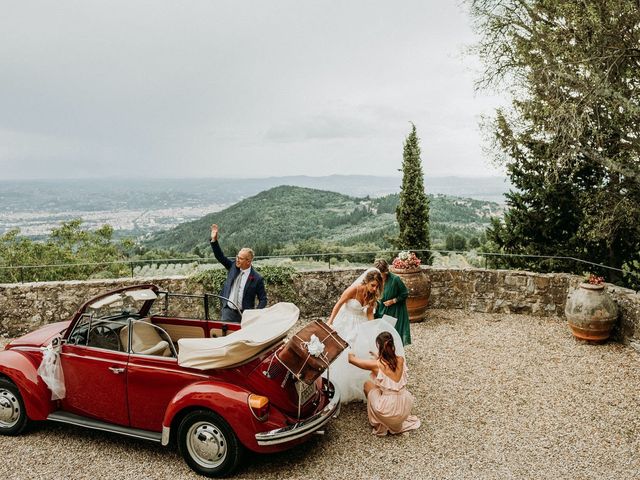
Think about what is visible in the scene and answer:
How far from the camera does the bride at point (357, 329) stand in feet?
21.4

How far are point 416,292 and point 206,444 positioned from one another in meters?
6.18

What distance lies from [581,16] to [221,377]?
1089 cm

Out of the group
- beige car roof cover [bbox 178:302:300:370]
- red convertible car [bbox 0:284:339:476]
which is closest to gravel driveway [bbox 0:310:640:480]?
red convertible car [bbox 0:284:339:476]

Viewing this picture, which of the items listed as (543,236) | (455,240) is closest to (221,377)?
(543,236)

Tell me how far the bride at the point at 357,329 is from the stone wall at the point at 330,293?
383 centimetres

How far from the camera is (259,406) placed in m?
4.57

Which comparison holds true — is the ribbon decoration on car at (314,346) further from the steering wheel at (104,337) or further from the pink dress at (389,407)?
the steering wheel at (104,337)

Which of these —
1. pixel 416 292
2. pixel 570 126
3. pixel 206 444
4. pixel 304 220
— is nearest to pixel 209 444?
→ pixel 206 444

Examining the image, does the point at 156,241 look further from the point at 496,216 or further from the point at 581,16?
the point at 581,16

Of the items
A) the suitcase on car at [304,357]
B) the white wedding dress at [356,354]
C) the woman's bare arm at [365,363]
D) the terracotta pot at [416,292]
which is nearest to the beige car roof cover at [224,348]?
the suitcase on car at [304,357]

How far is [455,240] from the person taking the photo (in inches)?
826

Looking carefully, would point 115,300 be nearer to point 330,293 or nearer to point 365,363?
point 365,363

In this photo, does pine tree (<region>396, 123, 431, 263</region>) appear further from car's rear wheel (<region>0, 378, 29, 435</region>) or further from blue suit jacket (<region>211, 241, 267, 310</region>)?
car's rear wheel (<region>0, 378, 29, 435</region>)

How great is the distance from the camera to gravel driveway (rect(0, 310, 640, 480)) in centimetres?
491
